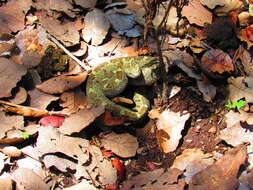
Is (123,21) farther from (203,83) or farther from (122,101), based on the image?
(203,83)

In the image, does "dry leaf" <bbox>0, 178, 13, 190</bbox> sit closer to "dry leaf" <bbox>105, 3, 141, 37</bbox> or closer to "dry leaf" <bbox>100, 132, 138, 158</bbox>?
"dry leaf" <bbox>100, 132, 138, 158</bbox>

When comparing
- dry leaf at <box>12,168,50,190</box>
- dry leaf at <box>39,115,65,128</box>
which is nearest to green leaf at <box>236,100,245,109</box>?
dry leaf at <box>39,115,65,128</box>

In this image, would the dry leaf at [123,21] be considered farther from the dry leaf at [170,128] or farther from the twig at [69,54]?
the dry leaf at [170,128]

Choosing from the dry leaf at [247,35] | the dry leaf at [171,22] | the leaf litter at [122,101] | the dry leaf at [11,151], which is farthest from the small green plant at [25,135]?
the dry leaf at [247,35]

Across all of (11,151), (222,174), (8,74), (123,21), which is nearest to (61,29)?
(123,21)

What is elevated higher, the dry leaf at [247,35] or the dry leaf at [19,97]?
the dry leaf at [247,35]

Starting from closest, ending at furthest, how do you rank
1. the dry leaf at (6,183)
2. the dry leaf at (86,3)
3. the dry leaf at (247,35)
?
the dry leaf at (6,183) < the dry leaf at (247,35) < the dry leaf at (86,3)
